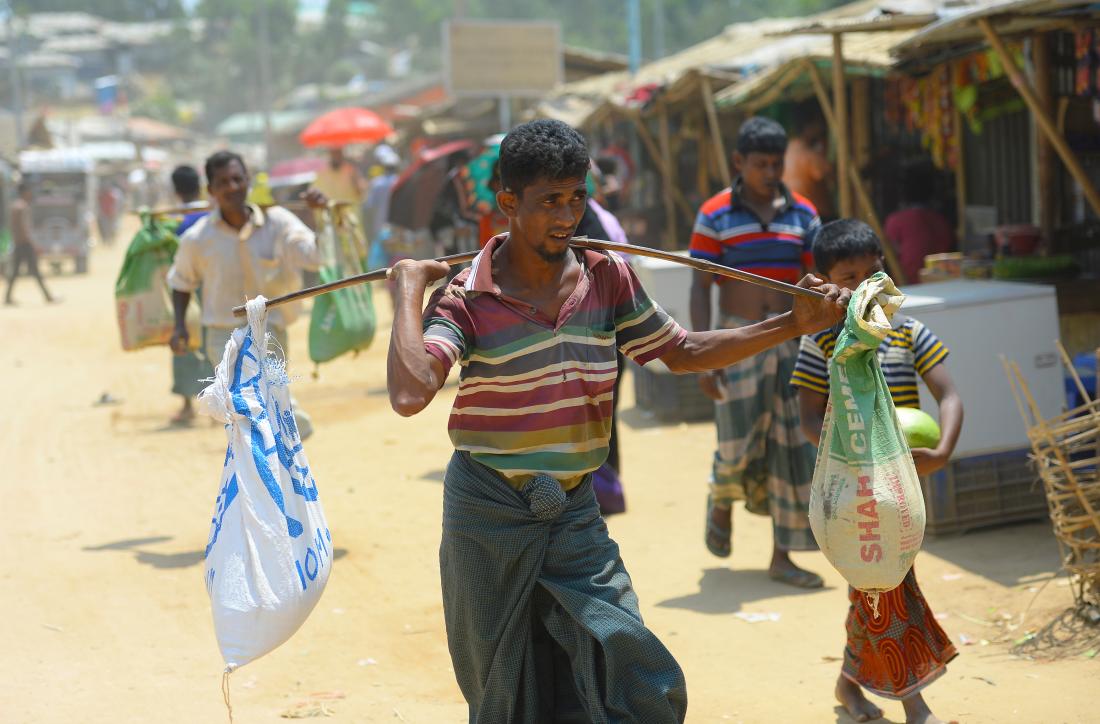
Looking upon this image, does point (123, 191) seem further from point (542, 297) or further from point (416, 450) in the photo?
point (542, 297)

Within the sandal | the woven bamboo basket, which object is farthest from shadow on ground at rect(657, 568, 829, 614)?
the woven bamboo basket

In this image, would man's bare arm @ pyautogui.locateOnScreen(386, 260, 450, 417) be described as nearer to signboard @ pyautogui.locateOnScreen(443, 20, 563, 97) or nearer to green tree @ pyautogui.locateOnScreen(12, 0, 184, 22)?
signboard @ pyautogui.locateOnScreen(443, 20, 563, 97)

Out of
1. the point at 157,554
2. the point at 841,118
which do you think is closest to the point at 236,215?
the point at 157,554

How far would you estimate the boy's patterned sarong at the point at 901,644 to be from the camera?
3.98m

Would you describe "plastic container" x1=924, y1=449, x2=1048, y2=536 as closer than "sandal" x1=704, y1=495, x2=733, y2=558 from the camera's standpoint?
No

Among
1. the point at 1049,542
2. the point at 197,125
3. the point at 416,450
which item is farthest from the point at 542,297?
the point at 197,125

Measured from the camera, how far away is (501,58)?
17859 millimetres

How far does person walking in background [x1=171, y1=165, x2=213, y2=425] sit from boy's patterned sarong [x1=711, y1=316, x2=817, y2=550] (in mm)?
4495

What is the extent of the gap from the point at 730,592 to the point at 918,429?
194 centimetres

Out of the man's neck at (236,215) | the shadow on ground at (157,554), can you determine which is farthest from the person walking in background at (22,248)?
the man's neck at (236,215)

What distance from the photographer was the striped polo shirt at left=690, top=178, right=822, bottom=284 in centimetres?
576

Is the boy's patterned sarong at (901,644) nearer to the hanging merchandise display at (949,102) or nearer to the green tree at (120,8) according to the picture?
the hanging merchandise display at (949,102)

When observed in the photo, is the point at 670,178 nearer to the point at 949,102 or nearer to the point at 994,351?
the point at 949,102

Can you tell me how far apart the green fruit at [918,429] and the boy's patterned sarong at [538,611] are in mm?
1391
